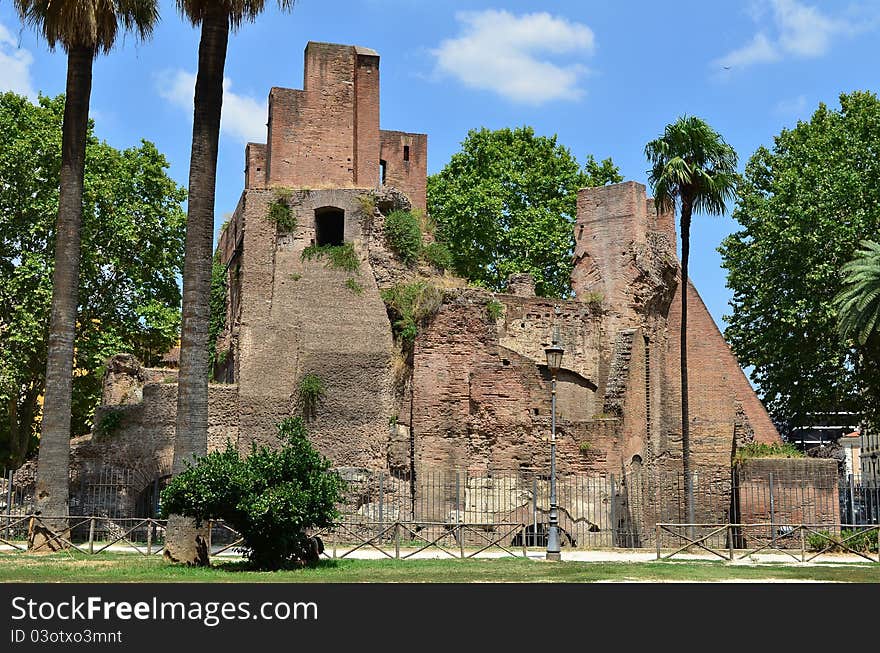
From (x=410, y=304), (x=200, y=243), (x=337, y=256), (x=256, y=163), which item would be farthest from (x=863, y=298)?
(x=200, y=243)

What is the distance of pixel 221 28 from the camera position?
706 inches

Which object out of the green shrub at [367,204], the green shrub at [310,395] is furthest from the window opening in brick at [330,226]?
the green shrub at [310,395]

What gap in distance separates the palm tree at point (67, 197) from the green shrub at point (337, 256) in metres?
7.03

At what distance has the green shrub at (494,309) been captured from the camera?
1033 inches

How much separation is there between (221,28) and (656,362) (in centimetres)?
1538

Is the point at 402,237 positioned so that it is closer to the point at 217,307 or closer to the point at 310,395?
the point at 310,395

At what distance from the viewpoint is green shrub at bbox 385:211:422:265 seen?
26.6 m

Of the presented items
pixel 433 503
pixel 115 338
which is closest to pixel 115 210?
pixel 115 338

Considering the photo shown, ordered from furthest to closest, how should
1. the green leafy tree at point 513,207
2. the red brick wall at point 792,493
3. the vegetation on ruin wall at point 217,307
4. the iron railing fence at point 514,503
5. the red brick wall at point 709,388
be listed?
the green leafy tree at point 513,207
the red brick wall at point 709,388
the vegetation on ruin wall at point 217,307
the red brick wall at point 792,493
the iron railing fence at point 514,503

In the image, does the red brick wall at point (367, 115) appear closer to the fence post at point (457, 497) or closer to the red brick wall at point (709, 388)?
the fence post at point (457, 497)

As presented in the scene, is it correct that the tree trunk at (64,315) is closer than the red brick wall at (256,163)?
Yes

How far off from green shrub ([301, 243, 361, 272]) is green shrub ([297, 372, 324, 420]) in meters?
2.96

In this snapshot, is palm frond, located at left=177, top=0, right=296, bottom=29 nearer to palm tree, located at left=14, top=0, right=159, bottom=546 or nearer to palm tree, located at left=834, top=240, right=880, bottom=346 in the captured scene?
palm tree, located at left=14, top=0, right=159, bottom=546

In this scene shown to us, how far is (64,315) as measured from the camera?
64.1ft
